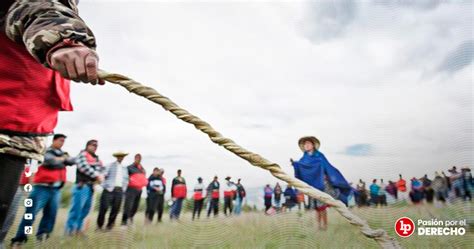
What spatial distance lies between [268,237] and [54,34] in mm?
1688

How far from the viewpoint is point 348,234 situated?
1.94 m

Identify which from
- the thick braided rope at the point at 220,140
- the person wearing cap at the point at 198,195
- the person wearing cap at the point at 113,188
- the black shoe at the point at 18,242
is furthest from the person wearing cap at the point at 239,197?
the thick braided rope at the point at 220,140

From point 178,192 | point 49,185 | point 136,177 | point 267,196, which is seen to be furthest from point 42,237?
point 267,196

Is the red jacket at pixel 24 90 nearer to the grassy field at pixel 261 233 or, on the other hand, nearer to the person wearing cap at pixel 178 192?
the grassy field at pixel 261 233

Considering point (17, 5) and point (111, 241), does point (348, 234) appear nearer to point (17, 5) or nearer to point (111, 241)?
point (111, 241)

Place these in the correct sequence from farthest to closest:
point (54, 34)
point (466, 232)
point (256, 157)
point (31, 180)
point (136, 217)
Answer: point (136, 217) < point (466, 232) < point (31, 180) < point (256, 157) < point (54, 34)

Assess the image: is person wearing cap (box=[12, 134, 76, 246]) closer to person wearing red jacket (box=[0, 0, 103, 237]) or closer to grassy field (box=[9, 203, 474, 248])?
grassy field (box=[9, 203, 474, 248])

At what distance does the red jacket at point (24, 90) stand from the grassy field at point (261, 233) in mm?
1356

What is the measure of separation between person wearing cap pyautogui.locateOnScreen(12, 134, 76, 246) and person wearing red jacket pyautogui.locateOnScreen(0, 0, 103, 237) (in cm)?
128

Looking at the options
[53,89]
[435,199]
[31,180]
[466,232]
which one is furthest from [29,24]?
[435,199]

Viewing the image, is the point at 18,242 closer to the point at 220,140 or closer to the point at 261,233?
the point at 261,233

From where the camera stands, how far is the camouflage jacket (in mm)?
475

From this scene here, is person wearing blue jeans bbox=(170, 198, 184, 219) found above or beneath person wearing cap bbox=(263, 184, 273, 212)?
beneath

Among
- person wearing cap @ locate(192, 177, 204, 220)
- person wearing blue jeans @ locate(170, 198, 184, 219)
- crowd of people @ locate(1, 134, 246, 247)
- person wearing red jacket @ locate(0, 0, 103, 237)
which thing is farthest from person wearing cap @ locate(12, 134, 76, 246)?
person wearing red jacket @ locate(0, 0, 103, 237)
